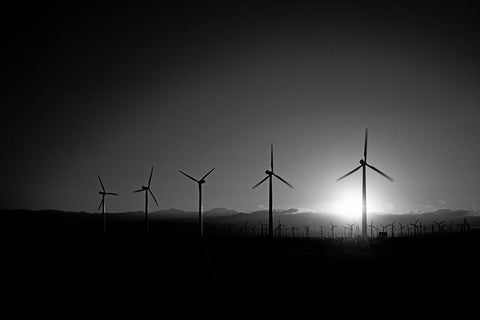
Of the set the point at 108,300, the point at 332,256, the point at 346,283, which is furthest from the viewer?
the point at 332,256

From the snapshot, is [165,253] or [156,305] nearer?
[156,305]

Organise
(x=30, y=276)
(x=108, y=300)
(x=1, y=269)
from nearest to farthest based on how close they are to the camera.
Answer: (x=108, y=300) < (x=30, y=276) < (x=1, y=269)

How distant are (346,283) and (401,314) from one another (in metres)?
20.3

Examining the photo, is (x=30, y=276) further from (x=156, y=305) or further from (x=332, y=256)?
(x=332, y=256)

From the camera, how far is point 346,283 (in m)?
76.7

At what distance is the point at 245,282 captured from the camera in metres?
79.7

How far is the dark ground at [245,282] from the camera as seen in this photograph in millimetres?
59938

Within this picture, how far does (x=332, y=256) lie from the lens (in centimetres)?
10375

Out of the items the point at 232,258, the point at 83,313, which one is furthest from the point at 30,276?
the point at 232,258

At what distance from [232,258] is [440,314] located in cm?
5440

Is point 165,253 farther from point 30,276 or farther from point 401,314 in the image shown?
point 401,314

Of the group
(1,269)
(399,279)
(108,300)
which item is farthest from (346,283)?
(1,269)

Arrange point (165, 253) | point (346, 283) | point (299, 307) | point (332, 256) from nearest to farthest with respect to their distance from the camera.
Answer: point (299, 307) → point (346, 283) → point (332, 256) → point (165, 253)

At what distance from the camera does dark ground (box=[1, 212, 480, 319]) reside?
197 ft
